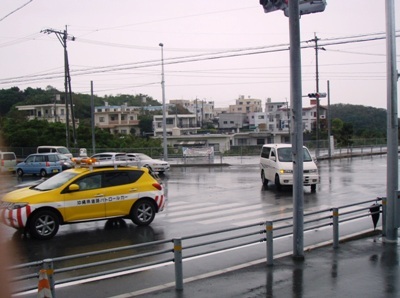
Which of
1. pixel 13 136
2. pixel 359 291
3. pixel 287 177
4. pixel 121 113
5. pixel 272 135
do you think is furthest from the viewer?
pixel 121 113

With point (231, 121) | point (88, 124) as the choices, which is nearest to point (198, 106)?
point (231, 121)

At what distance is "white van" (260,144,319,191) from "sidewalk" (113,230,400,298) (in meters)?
10.2

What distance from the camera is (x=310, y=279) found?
7.44m

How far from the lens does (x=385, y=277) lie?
7.50 m

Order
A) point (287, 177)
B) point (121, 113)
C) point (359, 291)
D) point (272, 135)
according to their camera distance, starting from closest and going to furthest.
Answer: point (359, 291) → point (287, 177) → point (272, 135) → point (121, 113)

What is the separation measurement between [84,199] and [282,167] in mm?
10690

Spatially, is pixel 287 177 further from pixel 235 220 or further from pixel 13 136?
pixel 13 136

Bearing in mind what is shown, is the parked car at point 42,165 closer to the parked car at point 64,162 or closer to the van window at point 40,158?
the van window at point 40,158

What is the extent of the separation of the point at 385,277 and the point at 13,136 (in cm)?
4948

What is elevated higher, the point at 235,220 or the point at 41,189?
the point at 41,189

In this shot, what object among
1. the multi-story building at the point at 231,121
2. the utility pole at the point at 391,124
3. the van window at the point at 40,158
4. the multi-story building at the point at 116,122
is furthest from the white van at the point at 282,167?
the multi-story building at the point at 231,121

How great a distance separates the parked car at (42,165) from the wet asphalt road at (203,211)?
10283 millimetres

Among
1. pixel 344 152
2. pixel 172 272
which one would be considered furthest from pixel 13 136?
pixel 172 272

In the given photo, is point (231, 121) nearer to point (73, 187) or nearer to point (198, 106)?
point (198, 106)
